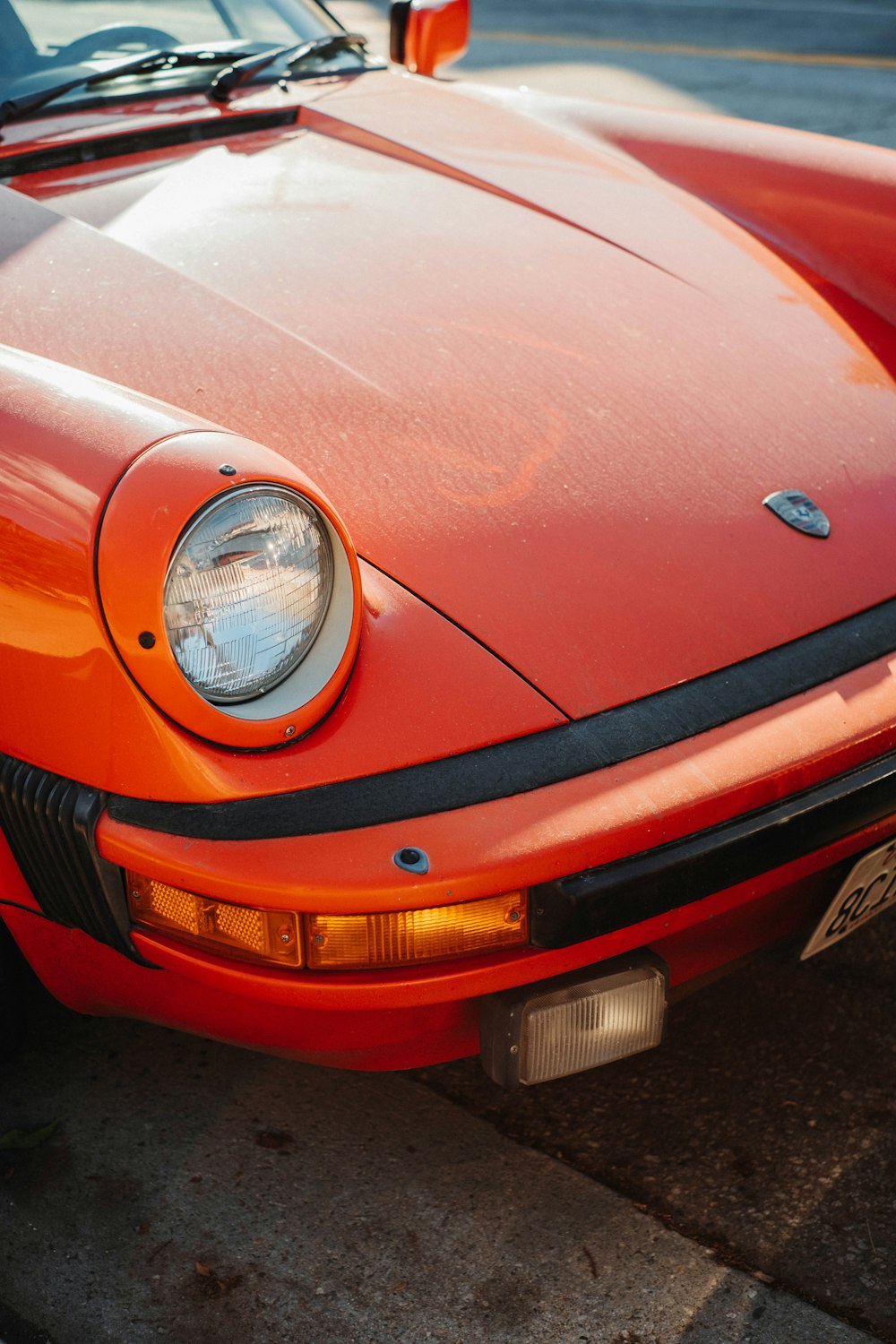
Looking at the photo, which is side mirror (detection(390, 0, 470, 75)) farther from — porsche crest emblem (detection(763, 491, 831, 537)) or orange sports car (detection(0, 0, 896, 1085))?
porsche crest emblem (detection(763, 491, 831, 537))

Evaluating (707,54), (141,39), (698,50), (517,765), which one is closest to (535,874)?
(517,765)

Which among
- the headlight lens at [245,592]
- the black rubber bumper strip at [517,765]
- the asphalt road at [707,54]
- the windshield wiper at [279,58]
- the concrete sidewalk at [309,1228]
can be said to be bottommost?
the concrete sidewalk at [309,1228]

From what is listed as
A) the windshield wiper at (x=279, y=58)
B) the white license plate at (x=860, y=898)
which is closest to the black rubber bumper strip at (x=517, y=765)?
the white license plate at (x=860, y=898)

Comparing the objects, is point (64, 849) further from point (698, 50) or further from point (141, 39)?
point (698, 50)

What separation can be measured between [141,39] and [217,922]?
194 centimetres

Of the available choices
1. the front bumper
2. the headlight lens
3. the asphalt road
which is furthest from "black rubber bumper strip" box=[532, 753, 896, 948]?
the asphalt road

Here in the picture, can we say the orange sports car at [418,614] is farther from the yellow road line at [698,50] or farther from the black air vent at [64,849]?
the yellow road line at [698,50]

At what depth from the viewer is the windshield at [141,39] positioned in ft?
7.81

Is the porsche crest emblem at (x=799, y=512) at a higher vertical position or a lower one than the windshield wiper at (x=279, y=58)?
lower

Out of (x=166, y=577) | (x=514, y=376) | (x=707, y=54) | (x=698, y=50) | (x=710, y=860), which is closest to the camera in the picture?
(x=166, y=577)

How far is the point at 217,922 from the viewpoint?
54.4 inches

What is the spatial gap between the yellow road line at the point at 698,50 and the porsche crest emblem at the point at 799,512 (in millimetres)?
9735

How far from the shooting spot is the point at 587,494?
170 centimetres

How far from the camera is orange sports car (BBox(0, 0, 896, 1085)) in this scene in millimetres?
1356
